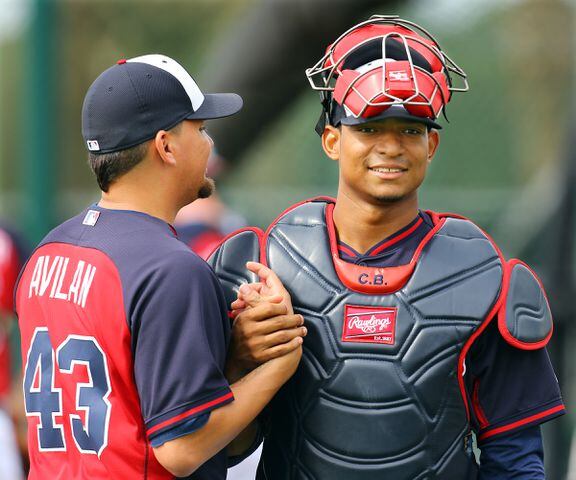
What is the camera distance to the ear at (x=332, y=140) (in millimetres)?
2645

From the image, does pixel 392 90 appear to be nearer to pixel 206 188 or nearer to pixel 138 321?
pixel 206 188

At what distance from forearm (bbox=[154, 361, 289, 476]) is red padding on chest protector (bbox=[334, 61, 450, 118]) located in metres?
0.65

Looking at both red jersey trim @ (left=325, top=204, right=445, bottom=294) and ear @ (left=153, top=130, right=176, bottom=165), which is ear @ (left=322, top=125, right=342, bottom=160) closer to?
red jersey trim @ (left=325, top=204, right=445, bottom=294)

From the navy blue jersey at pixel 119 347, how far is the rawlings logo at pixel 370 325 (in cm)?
31

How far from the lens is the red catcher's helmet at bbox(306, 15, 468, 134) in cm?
247

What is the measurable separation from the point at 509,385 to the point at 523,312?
179 millimetres

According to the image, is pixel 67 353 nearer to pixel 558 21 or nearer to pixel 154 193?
pixel 154 193

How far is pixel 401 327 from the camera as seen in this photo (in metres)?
2.52

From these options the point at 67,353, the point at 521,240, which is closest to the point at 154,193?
the point at 67,353

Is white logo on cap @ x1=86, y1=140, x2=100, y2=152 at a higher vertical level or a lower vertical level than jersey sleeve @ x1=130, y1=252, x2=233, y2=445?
higher

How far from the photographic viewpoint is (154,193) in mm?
2506

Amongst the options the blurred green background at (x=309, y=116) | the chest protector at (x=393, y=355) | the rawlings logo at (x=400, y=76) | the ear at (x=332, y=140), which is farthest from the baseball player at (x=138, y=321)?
the blurred green background at (x=309, y=116)

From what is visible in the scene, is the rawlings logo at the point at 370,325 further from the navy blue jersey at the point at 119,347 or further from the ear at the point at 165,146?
the ear at the point at 165,146

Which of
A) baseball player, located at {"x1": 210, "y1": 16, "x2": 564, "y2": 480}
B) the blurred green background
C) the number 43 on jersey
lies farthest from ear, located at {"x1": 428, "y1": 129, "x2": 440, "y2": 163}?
the blurred green background
